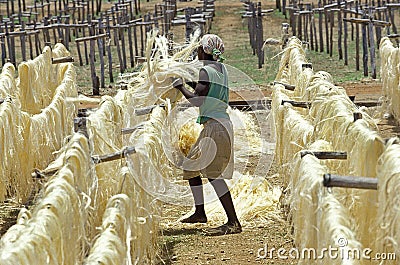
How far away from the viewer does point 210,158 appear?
27.0 feet

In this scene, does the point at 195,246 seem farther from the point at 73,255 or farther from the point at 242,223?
the point at 73,255

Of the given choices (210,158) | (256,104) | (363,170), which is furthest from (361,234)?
(256,104)

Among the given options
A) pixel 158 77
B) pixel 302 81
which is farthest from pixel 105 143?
pixel 302 81

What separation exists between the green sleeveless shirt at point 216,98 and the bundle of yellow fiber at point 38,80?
3.29 m

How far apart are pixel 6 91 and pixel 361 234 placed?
231 inches

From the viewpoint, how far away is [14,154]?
339 inches

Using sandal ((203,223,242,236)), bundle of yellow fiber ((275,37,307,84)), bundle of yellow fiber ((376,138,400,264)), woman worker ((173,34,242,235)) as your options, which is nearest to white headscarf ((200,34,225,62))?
woman worker ((173,34,242,235))

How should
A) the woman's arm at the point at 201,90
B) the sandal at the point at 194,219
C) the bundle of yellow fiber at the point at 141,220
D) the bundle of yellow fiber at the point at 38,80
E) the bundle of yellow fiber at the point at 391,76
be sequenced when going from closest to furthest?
1. the bundle of yellow fiber at the point at 141,220
2. the woman's arm at the point at 201,90
3. the sandal at the point at 194,219
4. the bundle of yellow fiber at the point at 38,80
5. the bundle of yellow fiber at the point at 391,76

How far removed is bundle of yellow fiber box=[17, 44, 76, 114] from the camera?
11.1 m

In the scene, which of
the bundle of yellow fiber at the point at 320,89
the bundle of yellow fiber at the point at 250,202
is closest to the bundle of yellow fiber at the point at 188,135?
the bundle of yellow fiber at the point at 250,202

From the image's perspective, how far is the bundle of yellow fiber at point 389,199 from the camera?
4605 mm

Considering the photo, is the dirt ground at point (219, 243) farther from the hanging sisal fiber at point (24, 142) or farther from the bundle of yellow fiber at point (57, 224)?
the bundle of yellow fiber at point (57, 224)

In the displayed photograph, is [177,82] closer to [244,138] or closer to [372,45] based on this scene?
[244,138]

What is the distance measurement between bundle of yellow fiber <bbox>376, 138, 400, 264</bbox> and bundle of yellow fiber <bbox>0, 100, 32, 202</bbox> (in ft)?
14.7
